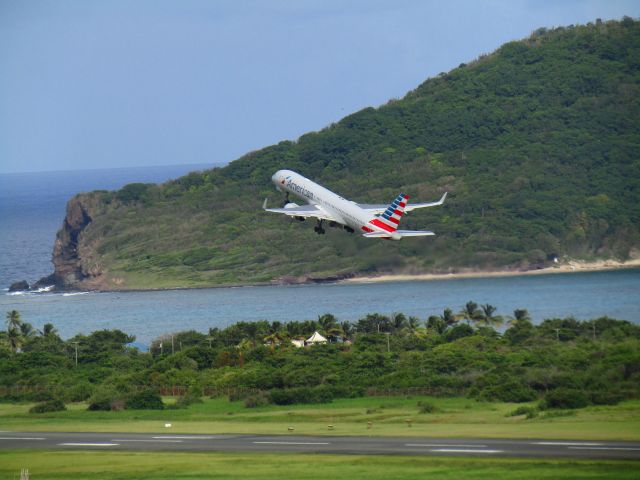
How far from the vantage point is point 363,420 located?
9138cm

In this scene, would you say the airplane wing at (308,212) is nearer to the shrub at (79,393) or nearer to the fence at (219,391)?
the fence at (219,391)

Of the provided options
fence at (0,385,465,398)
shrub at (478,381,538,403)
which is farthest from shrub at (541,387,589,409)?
fence at (0,385,465,398)

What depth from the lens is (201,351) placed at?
142 metres

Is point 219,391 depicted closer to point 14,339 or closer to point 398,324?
point 14,339

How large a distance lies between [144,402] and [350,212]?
26.2 m

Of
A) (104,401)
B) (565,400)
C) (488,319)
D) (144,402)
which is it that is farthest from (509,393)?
(488,319)

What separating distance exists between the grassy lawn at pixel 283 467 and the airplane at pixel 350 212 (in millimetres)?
42454

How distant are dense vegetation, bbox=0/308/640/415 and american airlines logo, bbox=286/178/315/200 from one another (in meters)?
14.8

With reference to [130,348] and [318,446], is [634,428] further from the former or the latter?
[130,348]

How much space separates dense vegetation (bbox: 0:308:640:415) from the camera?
341 feet

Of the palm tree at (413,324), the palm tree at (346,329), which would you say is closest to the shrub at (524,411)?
the palm tree at (413,324)

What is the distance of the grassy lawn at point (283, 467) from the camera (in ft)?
213

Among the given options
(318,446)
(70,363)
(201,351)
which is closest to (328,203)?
(201,351)

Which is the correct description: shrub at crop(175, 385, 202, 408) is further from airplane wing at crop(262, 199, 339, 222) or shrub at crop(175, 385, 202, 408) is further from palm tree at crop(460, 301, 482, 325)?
palm tree at crop(460, 301, 482, 325)
